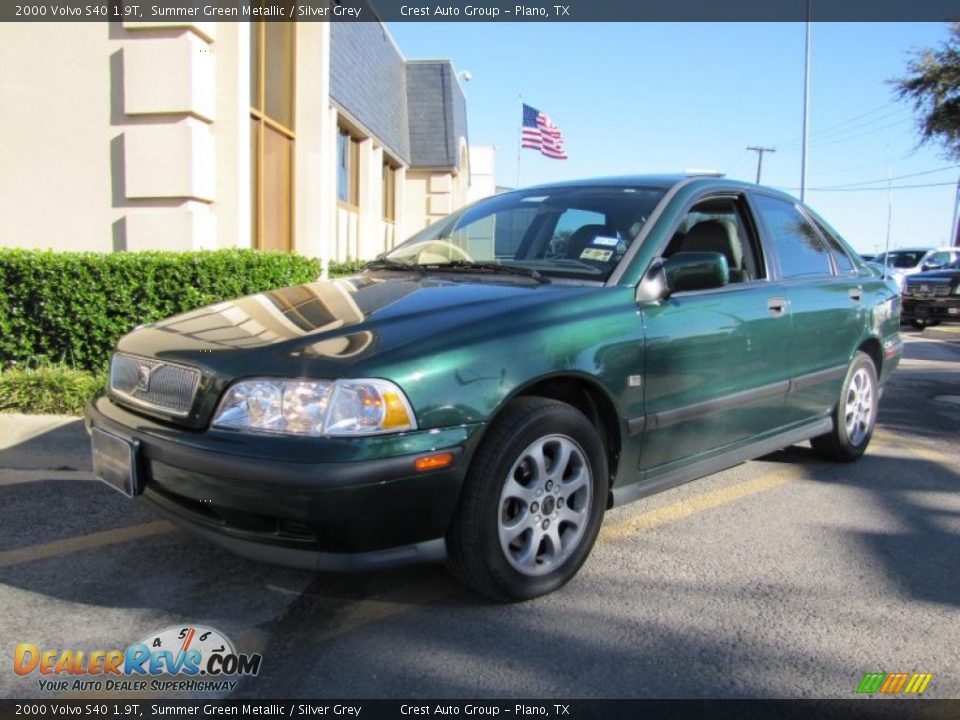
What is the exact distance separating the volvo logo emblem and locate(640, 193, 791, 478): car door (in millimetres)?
2011

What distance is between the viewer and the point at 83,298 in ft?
20.1

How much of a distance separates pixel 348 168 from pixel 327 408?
45.9 ft

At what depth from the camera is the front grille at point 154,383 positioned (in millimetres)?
2762

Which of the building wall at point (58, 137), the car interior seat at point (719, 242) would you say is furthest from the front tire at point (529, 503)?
the building wall at point (58, 137)

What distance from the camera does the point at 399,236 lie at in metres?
21.4

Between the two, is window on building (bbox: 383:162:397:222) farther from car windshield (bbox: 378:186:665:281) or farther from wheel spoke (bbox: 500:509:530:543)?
wheel spoke (bbox: 500:509:530:543)

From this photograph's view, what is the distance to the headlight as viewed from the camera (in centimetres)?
247

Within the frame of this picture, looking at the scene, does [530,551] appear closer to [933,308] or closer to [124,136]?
[124,136]

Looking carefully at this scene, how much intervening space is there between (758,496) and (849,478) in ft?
2.75

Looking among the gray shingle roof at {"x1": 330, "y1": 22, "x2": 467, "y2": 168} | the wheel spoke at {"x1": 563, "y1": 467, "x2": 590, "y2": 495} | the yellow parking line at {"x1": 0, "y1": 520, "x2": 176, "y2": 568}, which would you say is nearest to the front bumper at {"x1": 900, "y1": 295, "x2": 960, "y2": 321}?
the gray shingle roof at {"x1": 330, "y1": 22, "x2": 467, "y2": 168}

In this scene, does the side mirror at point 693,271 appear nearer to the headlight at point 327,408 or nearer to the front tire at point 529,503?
the front tire at point 529,503

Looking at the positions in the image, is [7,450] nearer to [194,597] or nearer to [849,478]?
[194,597]

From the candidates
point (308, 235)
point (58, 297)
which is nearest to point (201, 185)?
point (58, 297)

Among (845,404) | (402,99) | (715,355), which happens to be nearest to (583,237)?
(715,355)
